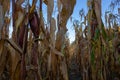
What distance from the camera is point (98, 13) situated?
1.69 metres

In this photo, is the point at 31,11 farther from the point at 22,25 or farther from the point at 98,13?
the point at 98,13

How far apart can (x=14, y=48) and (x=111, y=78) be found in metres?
1.68

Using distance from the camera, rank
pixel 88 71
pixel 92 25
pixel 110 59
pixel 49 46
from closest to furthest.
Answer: pixel 49 46 → pixel 92 25 → pixel 88 71 → pixel 110 59

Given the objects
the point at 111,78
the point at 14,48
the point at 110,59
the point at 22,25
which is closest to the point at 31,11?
the point at 22,25

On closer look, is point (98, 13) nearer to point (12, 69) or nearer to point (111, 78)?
point (12, 69)

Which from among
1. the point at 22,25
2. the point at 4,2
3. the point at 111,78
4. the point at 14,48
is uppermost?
the point at 4,2

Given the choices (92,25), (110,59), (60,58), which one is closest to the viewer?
(60,58)

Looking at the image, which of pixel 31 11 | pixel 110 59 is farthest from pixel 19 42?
pixel 110 59

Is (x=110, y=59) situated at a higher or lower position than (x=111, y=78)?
higher

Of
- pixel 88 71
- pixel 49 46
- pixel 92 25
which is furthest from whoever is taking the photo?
pixel 88 71

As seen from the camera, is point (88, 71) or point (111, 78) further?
point (111, 78)

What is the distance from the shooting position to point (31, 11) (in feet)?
3.98

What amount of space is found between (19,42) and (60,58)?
0.37 m

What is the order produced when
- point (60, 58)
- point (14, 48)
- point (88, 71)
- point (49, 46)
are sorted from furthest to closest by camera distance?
point (88, 71)
point (60, 58)
point (49, 46)
point (14, 48)
